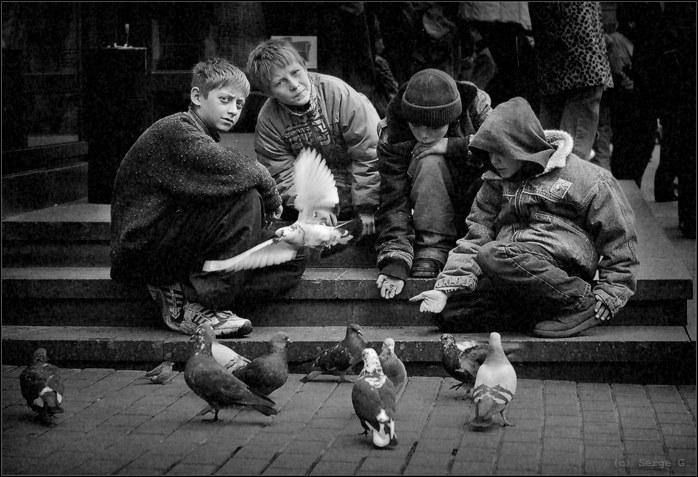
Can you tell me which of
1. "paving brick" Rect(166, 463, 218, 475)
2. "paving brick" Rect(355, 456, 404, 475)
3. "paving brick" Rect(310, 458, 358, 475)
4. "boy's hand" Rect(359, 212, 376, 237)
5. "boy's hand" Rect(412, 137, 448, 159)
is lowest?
"paving brick" Rect(166, 463, 218, 475)

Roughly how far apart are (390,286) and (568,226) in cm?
101

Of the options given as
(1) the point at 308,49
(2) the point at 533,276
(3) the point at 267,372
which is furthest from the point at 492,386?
(1) the point at 308,49

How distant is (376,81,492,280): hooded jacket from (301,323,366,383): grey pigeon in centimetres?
73

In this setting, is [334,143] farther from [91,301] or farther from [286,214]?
[91,301]

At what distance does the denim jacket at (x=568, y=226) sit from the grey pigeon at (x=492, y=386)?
94 centimetres

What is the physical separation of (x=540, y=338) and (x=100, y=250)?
9.45 ft

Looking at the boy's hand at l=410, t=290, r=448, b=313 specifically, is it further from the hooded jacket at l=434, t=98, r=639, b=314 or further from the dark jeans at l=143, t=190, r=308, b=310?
the dark jeans at l=143, t=190, r=308, b=310

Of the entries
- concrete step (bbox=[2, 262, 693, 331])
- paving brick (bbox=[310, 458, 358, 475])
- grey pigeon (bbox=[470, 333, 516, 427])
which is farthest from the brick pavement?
concrete step (bbox=[2, 262, 693, 331])

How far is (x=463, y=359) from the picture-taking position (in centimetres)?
494

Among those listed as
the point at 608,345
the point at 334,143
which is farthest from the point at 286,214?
the point at 608,345

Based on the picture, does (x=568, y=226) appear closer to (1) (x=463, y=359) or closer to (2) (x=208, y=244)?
(1) (x=463, y=359)

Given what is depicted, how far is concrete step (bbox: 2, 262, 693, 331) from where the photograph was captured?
18.2ft

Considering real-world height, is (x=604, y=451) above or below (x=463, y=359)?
below

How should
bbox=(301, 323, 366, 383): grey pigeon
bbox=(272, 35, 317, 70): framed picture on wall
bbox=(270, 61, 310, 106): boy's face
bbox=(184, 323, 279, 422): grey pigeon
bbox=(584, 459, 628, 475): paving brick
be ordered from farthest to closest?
bbox=(272, 35, 317, 70): framed picture on wall, bbox=(270, 61, 310, 106): boy's face, bbox=(301, 323, 366, 383): grey pigeon, bbox=(184, 323, 279, 422): grey pigeon, bbox=(584, 459, 628, 475): paving brick
